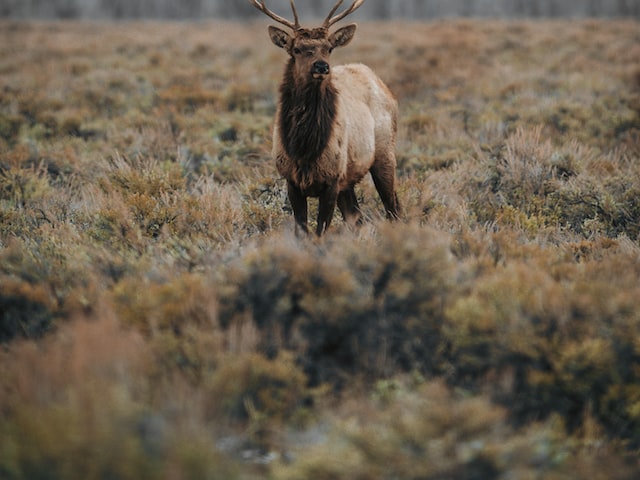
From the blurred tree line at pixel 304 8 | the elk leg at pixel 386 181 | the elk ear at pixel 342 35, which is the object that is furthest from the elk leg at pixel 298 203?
the blurred tree line at pixel 304 8

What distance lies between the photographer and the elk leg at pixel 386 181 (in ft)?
21.3

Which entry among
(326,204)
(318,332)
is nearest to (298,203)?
(326,204)

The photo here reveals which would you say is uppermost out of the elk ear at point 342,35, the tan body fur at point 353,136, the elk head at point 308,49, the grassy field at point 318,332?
the elk ear at point 342,35

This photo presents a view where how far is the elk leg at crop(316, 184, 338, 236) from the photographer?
211 inches

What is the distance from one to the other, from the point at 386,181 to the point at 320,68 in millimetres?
1871

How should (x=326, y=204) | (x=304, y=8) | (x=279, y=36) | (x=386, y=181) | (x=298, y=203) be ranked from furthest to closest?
(x=304, y=8) < (x=386, y=181) < (x=279, y=36) < (x=298, y=203) < (x=326, y=204)

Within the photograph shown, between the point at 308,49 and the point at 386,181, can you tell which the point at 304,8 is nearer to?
the point at 386,181

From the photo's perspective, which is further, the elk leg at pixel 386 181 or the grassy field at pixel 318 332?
the elk leg at pixel 386 181

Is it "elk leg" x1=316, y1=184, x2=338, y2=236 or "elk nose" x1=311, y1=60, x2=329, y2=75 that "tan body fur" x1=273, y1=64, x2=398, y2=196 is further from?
"elk nose" x1=311, y1=60, x2=329, y2=75

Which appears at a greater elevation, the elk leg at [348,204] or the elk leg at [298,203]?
the elk leg at [298,203]

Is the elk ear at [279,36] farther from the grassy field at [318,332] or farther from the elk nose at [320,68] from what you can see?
the grassy field at [318,332]

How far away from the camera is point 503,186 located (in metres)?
A: 7.27

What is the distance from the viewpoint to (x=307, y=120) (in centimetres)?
529

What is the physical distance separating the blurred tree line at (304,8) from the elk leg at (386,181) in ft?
154
